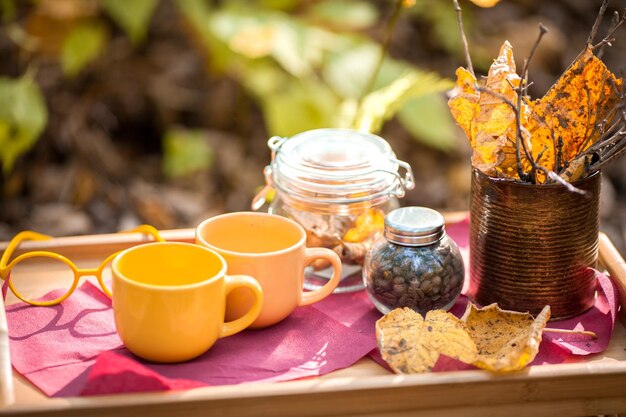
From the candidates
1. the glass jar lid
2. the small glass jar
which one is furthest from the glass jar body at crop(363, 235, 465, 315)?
the glass jar lid

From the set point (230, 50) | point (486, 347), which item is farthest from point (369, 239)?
point (230, 50)

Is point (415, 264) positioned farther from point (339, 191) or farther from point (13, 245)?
point (13, 245)

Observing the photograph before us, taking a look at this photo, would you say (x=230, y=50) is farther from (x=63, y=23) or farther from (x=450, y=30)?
(x=450, y=30)

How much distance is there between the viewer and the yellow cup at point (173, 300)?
80 cm

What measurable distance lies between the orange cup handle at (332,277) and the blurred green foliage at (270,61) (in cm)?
89

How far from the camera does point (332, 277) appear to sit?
0.94m

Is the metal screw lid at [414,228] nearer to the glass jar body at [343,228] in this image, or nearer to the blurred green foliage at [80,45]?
the glass jar body at [343,228]

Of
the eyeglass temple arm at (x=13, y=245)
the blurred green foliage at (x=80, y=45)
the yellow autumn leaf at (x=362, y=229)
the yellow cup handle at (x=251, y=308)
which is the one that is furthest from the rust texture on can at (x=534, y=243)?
the blurred green foliage at (x=80, y=45)

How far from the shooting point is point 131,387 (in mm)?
790

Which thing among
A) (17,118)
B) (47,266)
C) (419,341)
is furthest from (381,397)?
(17,118)

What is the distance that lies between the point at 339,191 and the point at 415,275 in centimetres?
16

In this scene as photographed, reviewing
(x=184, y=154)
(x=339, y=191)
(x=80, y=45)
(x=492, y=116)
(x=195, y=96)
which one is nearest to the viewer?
(x=492, y=116)

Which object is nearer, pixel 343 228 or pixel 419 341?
pixel 419 341

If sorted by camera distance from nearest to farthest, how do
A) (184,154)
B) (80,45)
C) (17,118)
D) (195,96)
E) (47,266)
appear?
(47,266) < (17,118) < (80,45) < (184,154) < (195,96)
